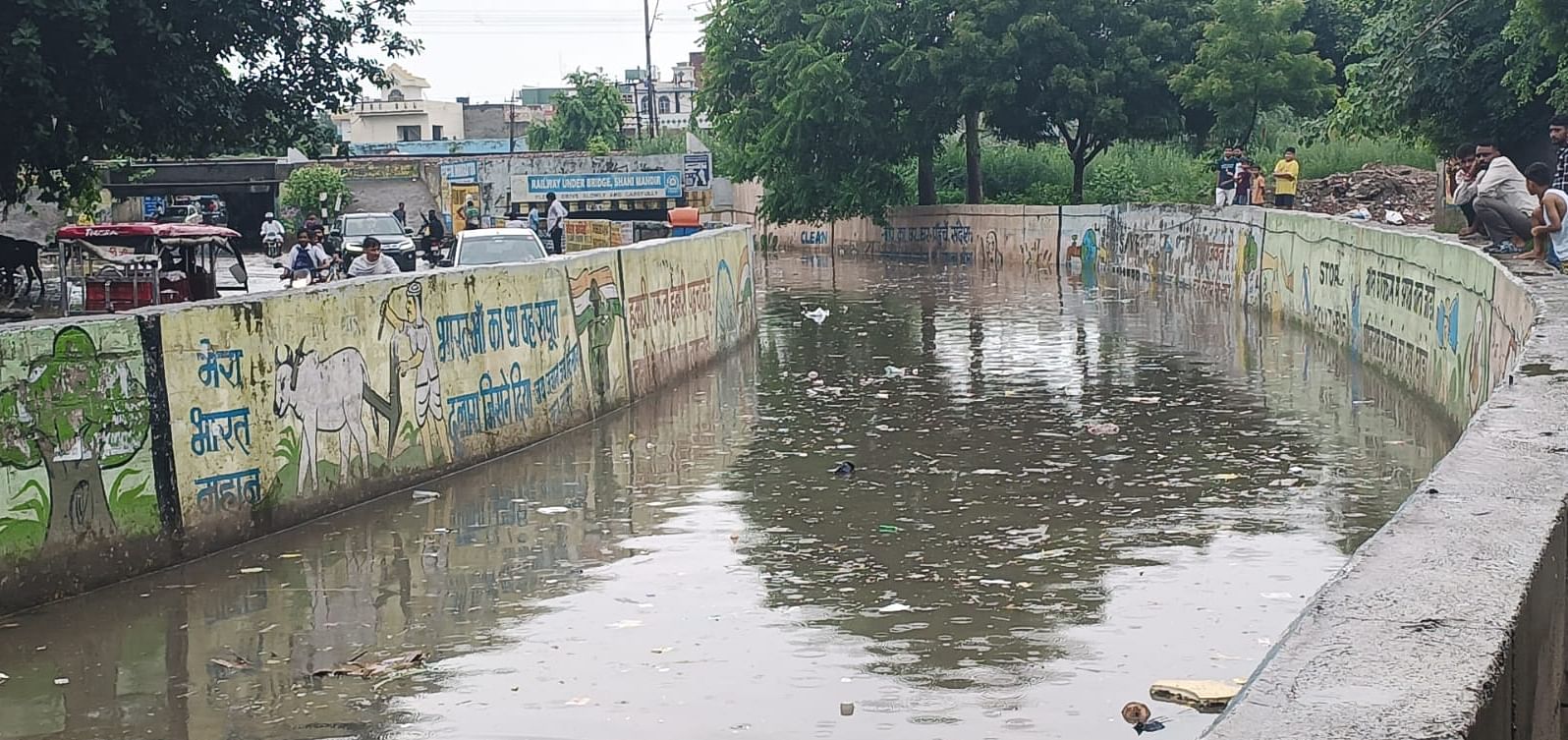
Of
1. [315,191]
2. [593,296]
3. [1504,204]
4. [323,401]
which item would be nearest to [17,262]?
[593,296]

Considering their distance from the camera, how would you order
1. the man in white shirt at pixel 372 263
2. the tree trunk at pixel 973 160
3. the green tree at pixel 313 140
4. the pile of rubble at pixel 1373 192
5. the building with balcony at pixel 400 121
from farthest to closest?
the building with balcony at pixel 400 121, the tree trunk at pixel 973 160, the pile of rubble at pixel 1373 192, the green tree at pixel 313 140, the man in white shirt at pixel 372 263

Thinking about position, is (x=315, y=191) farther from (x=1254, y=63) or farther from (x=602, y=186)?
(x=1254, y=63)

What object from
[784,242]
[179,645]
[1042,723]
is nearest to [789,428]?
[179,645]

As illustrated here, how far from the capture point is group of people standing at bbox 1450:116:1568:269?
620 inches

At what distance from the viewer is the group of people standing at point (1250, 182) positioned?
32.7m

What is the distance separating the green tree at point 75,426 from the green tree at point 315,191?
207ft

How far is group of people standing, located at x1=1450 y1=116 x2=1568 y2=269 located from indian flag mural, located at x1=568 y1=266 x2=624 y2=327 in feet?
28.0

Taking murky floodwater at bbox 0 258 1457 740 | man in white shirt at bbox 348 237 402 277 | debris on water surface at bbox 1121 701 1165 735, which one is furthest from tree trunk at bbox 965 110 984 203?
debris on water surface at bbox 1121 701 1165 735

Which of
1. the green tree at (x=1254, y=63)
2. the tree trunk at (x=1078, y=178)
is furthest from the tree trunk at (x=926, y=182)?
the green tree at (x=1254, y=63)

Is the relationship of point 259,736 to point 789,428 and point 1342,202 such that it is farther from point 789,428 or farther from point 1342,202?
point 1342,202

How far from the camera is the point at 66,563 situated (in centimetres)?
943

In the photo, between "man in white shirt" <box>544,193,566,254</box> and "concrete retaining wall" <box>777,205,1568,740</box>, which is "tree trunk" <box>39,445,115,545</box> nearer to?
"concrete retaining wall" <box>777,205,1568,740</box>

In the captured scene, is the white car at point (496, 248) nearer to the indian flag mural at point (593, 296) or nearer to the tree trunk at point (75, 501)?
the indian flag mural at point (593, 296)

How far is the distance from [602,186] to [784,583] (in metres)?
53.7
